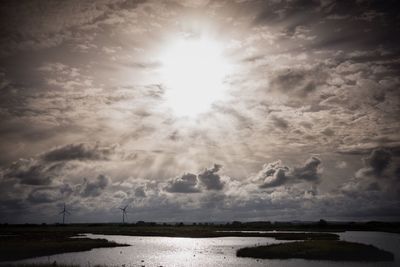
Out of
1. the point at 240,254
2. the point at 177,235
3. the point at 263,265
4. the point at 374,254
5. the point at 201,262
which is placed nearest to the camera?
the point at 263,265

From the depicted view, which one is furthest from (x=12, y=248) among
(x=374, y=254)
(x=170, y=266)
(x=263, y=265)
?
(x=374, y=254)

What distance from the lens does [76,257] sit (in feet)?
201

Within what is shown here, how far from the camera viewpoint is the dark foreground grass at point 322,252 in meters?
59.1

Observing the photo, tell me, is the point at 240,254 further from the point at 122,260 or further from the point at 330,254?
the point at 122,260

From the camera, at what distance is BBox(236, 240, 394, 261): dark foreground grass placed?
59125mm

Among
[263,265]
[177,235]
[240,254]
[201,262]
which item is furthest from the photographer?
[177,235]

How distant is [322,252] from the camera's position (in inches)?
2426

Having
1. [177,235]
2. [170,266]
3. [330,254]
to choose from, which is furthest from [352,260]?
[177,235]

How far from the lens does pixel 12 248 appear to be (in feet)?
220

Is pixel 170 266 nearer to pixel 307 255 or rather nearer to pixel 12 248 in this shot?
pixel 307 255

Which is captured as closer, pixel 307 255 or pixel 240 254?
pixel 307 255

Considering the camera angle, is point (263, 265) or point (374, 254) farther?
point (374, 254)

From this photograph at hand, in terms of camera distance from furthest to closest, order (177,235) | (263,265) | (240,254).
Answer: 1. (177,235)
2. (240,254)
3. (263,265)

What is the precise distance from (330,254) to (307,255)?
152 inches
